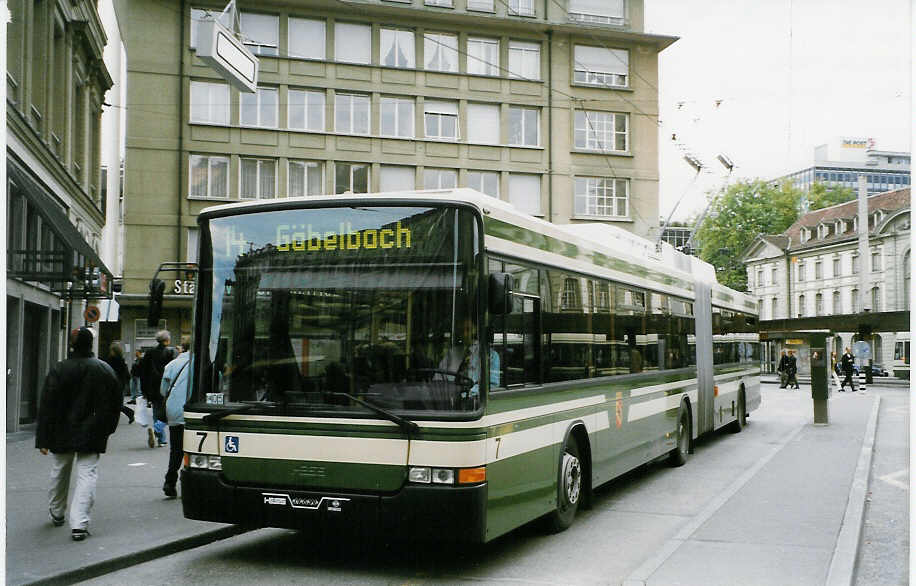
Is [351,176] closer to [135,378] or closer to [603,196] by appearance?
[603,196]

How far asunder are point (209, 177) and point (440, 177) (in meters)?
9.03

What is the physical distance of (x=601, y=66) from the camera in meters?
40.7

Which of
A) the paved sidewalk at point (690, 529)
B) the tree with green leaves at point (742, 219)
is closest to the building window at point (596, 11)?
the paved sidewalk at point (690, 529)

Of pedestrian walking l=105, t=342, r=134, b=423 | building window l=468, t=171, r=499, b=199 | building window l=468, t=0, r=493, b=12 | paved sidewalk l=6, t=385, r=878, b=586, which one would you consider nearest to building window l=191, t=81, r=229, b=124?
building window l=468, t=171, r=499, b=199

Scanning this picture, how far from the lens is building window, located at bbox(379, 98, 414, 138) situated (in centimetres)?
3891

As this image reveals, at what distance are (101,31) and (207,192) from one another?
1056cm

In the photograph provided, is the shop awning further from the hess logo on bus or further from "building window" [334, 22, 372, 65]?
"building window" [334, 22, 372, 65]

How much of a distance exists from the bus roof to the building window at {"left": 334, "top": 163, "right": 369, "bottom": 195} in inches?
965

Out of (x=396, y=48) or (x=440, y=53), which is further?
(x=440, y=53)

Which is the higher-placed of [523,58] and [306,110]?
[523,58]

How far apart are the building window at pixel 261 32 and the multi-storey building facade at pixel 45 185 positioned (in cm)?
1001

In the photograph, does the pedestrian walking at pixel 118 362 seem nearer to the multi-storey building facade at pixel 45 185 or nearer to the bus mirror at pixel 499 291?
the multi-storey building facade at pixel 45 185

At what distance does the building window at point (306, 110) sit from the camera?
124ft

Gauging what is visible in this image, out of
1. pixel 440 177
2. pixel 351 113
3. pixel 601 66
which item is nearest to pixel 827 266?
pixel 601 66
